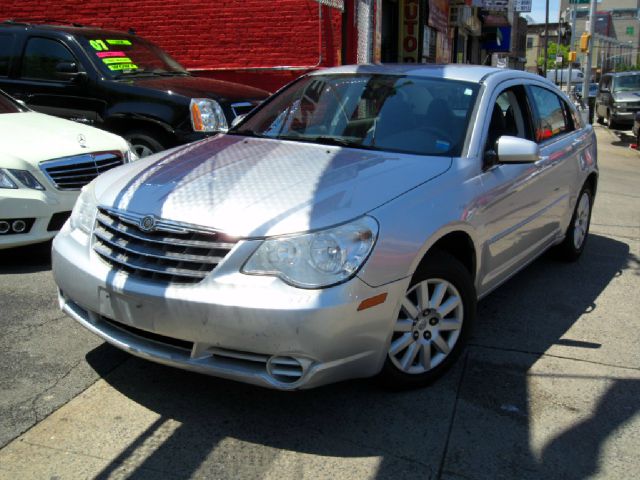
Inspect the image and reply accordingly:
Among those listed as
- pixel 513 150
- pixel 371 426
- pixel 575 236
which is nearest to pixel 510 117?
pixel 513 150

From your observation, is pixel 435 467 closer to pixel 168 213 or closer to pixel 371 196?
pixel 371 196

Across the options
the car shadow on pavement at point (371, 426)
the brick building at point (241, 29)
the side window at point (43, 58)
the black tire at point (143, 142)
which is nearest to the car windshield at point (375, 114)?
the car shadow on pavement at point (371, 426)

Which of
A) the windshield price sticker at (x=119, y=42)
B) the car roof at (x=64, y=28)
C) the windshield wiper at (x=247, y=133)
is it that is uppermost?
the car roof at (x=64, y=28)

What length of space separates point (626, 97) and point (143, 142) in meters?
17.3

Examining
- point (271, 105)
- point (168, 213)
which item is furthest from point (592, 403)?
point (271, 105)

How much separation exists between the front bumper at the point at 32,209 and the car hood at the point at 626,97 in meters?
18.8

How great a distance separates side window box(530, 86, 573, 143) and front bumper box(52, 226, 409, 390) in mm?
2479

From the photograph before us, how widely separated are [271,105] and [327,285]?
2.35 meters

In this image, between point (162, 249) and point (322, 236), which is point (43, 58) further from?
point (322, 236)

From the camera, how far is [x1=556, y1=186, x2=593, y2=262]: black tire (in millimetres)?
5801

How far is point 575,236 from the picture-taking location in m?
5.89

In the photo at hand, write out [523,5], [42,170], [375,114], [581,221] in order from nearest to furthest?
1. [375,114]
2. [42,170]
3. [581,221]
4. [523,5]

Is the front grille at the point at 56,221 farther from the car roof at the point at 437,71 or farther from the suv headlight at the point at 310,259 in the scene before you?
the suv headlight at the point at 310,259

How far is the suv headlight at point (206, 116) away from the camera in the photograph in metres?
7.11
